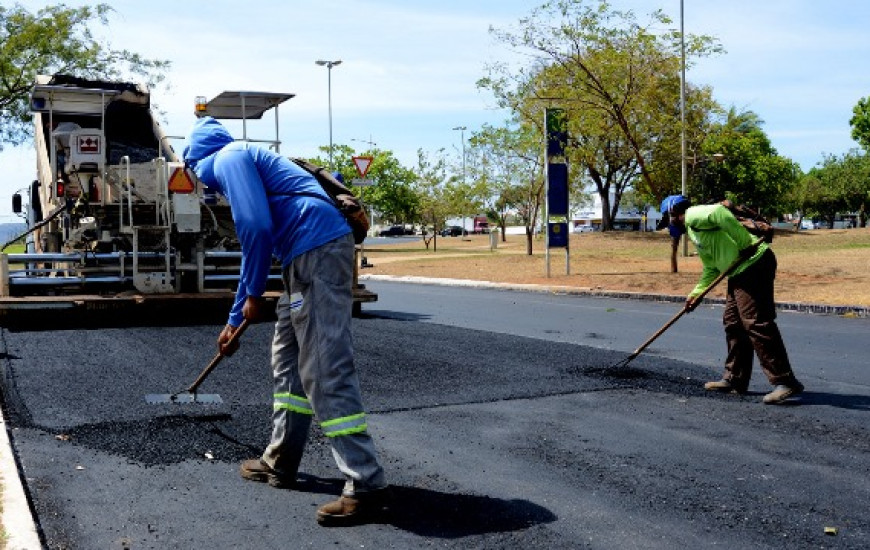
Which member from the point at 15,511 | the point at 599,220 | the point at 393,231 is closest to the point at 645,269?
the point at 15,511

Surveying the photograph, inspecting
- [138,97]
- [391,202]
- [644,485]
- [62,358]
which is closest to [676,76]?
[138,97]

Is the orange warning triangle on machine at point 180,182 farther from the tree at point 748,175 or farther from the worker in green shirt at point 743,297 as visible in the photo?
the tree at point 748,175

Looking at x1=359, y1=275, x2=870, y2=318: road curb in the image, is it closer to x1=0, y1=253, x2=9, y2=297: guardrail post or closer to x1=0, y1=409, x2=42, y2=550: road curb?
x1=0, y1=253, x2=9, y2=297: guardrail post

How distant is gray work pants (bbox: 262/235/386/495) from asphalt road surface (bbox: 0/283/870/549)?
29 cm

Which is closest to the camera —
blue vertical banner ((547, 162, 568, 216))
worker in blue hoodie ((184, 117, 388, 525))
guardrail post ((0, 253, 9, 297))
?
worker in blue hoodie ((184, 117, 388, 525))

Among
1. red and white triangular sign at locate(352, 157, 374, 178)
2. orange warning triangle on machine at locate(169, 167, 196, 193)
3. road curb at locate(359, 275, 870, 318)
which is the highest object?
red and white triangular sign at locate(352, 157, 374, 178)

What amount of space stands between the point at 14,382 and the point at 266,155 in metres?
4.01

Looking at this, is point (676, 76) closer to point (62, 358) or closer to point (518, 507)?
point (62, 358)

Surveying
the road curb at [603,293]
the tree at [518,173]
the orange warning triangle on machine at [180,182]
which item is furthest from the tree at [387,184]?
the orange warning triangle on machine at [180,182]

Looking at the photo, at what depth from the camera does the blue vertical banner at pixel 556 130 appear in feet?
71.4

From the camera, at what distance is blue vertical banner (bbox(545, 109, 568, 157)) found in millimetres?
21750

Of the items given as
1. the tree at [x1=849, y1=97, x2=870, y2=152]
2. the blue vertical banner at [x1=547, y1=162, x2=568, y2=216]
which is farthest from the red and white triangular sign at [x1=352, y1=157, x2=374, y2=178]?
the tree at [x1=849, y1=97, x2=870, y2=152]

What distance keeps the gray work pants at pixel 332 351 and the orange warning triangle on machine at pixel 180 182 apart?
22.8ft

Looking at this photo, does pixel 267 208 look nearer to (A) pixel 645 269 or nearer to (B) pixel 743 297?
(B) pixel 743 297
